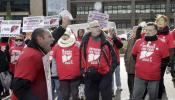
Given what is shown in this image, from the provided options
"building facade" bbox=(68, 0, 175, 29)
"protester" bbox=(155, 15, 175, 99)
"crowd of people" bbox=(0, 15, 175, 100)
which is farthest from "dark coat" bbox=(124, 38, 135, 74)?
"building facade" bbox=(68, 0, 175, 29)

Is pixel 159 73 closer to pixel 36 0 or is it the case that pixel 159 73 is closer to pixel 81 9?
pixel 36 0

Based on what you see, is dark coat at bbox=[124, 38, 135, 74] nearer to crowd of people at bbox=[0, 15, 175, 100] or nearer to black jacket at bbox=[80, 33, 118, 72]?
crowd of people at bbox=[0, 15, 175, 100]

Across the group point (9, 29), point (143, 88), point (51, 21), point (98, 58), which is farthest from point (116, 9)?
point (143, 88)

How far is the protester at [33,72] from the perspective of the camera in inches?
245

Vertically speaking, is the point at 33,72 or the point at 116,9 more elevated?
the point at 33,72

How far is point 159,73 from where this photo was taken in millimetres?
9422

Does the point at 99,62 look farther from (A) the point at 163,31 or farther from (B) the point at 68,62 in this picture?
(A) the point at 163,31

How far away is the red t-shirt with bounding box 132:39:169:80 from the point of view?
367 inches

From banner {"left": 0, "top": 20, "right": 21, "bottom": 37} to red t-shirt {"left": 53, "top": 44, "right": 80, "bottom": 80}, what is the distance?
3016 millimetres

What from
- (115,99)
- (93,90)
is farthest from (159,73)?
(115,99)

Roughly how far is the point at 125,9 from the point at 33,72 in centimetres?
8149

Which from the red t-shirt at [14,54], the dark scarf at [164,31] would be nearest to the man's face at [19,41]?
the red t-shirt at [14,54]

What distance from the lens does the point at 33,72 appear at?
20.5 ft

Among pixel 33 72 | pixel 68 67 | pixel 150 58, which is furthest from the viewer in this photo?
pixel 68 67
